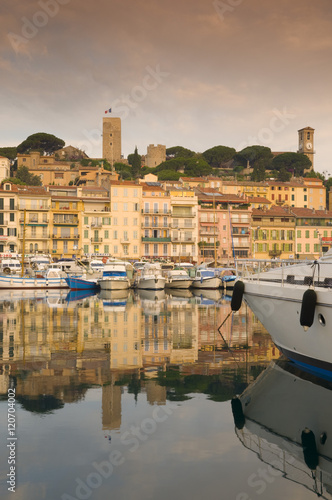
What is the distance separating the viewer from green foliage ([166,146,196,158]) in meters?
164

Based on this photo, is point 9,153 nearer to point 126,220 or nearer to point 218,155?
point 218,155

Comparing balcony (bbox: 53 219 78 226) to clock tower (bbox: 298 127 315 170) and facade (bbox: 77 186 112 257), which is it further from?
clock tower (bbox: 298 127 315 170)

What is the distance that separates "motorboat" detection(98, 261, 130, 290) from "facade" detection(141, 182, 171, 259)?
31.8 metres

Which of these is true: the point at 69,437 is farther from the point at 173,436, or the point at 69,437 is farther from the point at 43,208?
the point at 43,208

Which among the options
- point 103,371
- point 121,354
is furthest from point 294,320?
point 121,354

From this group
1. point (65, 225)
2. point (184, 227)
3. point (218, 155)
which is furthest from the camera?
point (218, 155)

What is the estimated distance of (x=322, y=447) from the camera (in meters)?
10.3

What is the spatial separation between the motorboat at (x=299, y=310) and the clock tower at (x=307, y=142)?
169m

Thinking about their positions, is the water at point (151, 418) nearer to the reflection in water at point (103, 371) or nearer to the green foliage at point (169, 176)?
the reflection in water at point (103, 371)

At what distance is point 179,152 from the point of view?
166875mm

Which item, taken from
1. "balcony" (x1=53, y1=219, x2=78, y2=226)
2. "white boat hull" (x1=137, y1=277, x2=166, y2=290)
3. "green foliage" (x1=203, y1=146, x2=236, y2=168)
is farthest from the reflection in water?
"green foliage" (x1=203, y1=146, x2=236, y2=168)

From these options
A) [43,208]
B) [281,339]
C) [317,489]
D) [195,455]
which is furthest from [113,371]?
[43,208]

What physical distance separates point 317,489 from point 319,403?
14.4 feet

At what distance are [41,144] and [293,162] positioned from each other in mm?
71833
